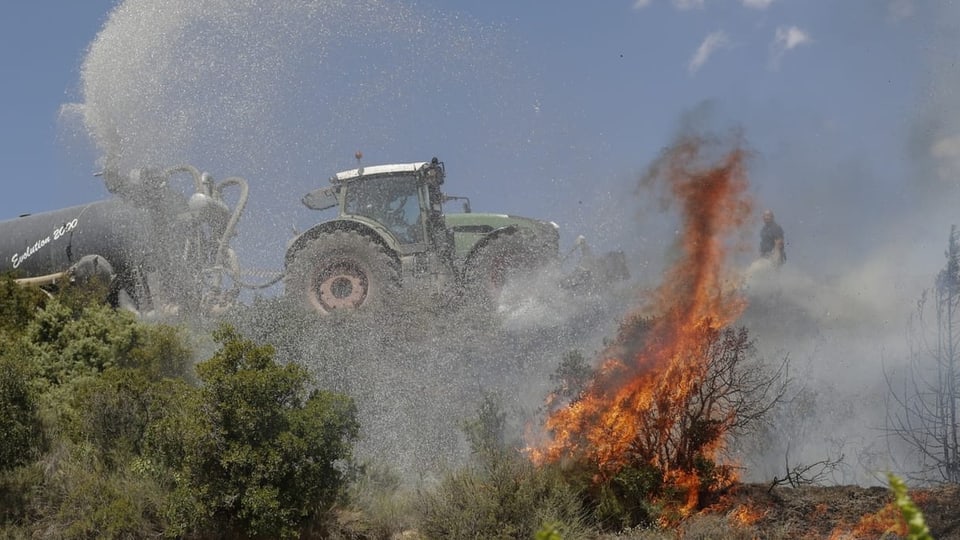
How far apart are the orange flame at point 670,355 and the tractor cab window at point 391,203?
17.7 ft

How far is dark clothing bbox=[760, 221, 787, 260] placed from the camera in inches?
627

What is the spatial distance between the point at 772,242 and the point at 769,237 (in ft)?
0.45

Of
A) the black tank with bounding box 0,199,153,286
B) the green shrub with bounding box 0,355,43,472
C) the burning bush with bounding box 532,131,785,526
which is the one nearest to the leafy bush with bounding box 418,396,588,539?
the burning bush with bounding box 532,131,785,526

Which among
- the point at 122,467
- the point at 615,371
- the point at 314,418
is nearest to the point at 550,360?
the point at 615,371

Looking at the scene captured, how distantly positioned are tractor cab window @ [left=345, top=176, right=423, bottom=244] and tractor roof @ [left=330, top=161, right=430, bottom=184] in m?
0.12

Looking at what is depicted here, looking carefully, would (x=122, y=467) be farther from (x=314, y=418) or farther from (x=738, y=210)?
(x=738, y=210)

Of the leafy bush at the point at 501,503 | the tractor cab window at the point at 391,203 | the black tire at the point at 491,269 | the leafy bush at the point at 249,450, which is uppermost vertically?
the tractor cab window at the point at 391,203

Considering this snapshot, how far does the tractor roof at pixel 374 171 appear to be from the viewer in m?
16.9

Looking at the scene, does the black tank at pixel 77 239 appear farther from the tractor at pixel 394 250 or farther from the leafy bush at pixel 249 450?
the leafy bush at pixel 249 450

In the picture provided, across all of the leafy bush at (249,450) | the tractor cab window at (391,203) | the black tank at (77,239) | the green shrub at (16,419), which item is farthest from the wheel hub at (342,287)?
the green shrub at (16,419)

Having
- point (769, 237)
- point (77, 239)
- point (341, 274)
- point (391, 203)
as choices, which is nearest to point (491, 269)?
point (391, 203)

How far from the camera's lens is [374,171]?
17.3 m

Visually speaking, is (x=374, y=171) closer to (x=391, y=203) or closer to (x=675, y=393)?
(x=391, y=203)

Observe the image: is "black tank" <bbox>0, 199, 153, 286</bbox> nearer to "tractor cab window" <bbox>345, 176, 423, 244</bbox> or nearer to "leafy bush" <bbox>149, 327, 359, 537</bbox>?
"tractor cab window" <bbox>345, 176, 423, 244</bbox>
